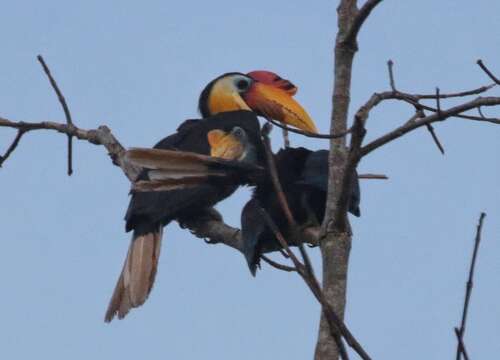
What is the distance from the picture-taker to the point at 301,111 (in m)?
6.56

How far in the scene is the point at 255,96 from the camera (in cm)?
720

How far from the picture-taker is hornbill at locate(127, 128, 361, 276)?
152 inches

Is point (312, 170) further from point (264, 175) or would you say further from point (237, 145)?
point (237, 145)

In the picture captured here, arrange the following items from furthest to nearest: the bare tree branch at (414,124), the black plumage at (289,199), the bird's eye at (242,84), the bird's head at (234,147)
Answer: the bird's eye at (242,84) → the bird's head at (234,147) → the black plumage at (289,199) → the bare tree branch at (414,124)

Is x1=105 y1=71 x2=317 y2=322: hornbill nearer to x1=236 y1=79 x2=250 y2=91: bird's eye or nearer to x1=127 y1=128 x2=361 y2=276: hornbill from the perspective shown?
x1=236 y1=79 x2=250 y2=91: bird's eye

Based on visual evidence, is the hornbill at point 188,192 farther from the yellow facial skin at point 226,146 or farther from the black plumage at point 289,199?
the black plumage at point 289,199

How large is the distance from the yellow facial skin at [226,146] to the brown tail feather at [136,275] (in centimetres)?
60

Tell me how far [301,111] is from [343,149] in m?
3.26

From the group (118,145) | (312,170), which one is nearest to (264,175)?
(312,170)

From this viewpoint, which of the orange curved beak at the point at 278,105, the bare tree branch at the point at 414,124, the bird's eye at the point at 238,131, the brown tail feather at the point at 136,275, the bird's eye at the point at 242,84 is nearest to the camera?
Result: the bare tree branch at the point at 414,124

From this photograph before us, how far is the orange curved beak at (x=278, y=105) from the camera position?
6.49 m

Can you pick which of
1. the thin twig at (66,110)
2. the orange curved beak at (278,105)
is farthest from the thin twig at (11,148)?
the orange curved beak at (278,105)

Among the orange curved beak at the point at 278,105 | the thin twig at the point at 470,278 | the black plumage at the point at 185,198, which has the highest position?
the orange curved beak at the point at 278,105

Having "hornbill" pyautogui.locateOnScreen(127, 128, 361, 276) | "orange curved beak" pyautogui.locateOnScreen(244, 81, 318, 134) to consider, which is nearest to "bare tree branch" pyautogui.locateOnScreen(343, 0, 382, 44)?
"hornbill" pyautogui.locateOnScreen(127, 128, 361, 276)
